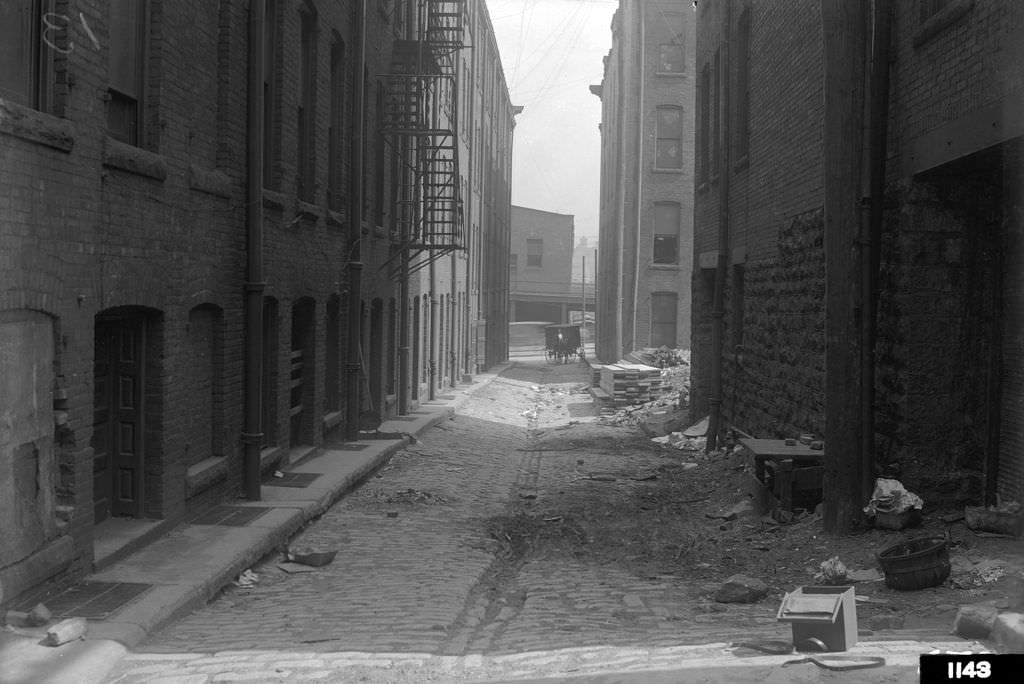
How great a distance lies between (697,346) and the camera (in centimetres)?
1945

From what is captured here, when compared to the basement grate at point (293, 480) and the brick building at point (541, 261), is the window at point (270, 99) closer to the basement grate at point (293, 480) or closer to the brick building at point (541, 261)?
the basement grate at point (293, 480)

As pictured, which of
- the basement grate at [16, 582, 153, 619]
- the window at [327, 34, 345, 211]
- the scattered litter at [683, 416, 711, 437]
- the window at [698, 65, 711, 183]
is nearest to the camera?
the basement grate at [16, 582, 153, 619]

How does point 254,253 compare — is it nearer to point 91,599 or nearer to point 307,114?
point 307,114

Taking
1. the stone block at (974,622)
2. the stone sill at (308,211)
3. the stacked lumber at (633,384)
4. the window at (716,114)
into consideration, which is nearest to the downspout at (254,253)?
the stone sill at (308,211)

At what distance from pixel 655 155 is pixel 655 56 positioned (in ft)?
11.1

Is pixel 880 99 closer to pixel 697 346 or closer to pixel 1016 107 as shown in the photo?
pixel 1016 107

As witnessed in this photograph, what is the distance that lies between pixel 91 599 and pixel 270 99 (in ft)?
23.1

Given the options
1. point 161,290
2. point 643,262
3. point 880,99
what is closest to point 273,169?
point 161,290

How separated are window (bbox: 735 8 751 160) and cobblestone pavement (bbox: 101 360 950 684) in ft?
19.7

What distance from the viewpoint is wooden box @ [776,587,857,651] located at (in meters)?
5.68

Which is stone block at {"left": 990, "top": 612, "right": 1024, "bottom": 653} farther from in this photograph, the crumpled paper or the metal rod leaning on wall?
the metal rod leaning on wall

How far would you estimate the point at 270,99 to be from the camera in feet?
41.2

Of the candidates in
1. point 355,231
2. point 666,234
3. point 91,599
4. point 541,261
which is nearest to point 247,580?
point 91,599

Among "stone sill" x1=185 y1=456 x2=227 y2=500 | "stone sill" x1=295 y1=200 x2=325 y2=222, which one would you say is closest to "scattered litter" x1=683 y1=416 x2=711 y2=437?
"stone sill" x1=295 y1=200 x2=325 y2=222
